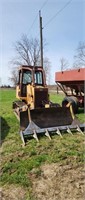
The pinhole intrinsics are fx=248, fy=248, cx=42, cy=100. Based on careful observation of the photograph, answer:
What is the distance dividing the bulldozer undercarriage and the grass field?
0.23 metres

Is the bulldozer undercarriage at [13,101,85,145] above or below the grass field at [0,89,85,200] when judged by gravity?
above

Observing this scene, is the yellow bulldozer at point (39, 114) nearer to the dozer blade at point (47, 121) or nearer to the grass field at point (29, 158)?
the dozer blade at point (47, 121)

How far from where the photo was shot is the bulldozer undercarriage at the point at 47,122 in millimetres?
6414

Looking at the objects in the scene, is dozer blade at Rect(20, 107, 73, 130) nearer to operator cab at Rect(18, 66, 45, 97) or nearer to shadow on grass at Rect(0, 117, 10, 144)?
shadow on grass at Rect(0, 117, 10, 144)

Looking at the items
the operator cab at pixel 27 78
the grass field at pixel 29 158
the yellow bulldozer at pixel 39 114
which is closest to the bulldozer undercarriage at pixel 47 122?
the yellow bulldozer at pixel 39 114

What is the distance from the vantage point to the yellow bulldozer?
655cm

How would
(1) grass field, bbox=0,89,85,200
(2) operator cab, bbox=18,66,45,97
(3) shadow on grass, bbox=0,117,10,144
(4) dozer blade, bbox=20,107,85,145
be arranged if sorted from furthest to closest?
(2) operator cab, bbox=18,66,45,97
(3) shadow on grass, bbox=0,117,10,144
(4) dozer blade, bbox=20,107,85,145
(1) grass field, bbox=0,89,85,200

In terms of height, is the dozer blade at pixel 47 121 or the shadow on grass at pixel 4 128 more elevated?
the dozer blade at pixel 47 121

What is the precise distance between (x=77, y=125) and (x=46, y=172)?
2.96 metres

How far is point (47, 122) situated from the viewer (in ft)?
23.3

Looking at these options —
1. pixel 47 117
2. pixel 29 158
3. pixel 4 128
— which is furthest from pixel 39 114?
pixel 29 158

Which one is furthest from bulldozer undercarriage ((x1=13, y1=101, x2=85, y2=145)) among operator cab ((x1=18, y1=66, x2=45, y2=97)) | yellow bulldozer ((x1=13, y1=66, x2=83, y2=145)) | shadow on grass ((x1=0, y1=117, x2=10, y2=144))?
operator cab ((x1=18, y1=66, x2=45, y2=97))

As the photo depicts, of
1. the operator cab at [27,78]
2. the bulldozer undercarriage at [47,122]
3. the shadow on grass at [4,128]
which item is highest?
the operator cab at [27,78]

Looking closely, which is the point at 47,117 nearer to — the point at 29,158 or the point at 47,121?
the point at 47,121
